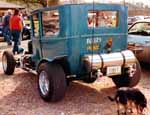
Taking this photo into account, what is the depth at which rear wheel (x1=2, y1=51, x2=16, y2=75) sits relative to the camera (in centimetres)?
893

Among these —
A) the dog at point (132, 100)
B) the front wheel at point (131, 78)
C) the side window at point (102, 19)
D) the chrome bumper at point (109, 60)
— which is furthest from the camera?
the front wheel at point (131, 78)

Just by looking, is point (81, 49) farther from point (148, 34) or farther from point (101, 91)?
point (148, 34)

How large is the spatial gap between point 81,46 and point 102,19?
0.79 metres

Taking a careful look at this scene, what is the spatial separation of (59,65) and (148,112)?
182 centimetres

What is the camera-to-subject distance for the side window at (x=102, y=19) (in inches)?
261

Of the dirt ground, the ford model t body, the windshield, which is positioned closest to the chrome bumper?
the ford model t body

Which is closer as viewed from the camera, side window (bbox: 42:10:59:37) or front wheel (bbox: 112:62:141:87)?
side window (bbox: 42:10:59:37)

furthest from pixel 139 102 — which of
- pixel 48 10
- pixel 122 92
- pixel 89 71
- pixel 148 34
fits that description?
pixel 148 34

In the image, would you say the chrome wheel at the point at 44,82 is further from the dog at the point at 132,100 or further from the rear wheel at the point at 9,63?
the rear wheel at the point at 9,63

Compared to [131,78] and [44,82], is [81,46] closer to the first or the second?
[44,82]

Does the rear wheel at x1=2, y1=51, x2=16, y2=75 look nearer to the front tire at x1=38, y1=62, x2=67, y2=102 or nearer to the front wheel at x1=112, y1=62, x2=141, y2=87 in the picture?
the front tire at x1=38, y1=62, x2=67, y2=102

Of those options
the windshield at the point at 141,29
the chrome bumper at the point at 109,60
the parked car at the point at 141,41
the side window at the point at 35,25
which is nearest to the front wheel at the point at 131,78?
the chrome bumper at the point at 109,60

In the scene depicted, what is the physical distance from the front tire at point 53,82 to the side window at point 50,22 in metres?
0.66

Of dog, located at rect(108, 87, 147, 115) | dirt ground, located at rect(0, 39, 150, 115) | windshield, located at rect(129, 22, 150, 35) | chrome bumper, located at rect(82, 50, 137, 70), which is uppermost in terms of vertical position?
windshield, located at rect(129, 22, 150, 35)
